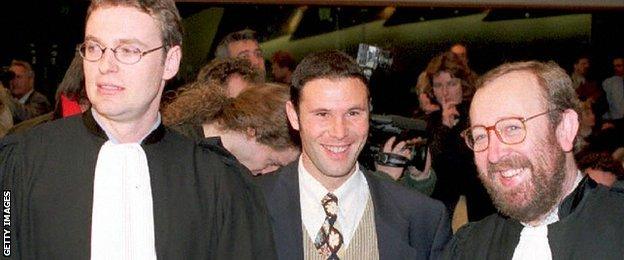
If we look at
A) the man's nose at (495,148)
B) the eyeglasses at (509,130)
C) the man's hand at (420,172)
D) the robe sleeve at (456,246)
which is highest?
the eyeglasses at (509,130)

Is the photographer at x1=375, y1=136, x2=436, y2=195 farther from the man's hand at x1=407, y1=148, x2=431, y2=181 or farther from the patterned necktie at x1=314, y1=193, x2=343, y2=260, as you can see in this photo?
the patterned necktie at x1=314, y1=193, x2=343, y2=260

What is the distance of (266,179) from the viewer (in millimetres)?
3338

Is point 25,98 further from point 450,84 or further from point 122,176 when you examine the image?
point 122,176

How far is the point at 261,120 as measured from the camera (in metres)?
3.83

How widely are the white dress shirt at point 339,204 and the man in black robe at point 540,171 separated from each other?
514 millimetres

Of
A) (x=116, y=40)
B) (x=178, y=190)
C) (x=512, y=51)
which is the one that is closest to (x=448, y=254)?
(x=178, y=190)

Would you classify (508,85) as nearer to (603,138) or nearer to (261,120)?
(261,120)

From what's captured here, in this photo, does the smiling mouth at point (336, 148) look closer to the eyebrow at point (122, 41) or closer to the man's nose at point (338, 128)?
the man's nose at point (338, 128)

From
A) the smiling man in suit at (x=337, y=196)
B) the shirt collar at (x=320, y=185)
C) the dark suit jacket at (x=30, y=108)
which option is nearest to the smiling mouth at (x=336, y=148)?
the smiling man in suit at (x=337, y=196)

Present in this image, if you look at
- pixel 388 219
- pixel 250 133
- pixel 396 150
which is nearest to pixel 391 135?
pixel 396 150

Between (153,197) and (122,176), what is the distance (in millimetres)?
93

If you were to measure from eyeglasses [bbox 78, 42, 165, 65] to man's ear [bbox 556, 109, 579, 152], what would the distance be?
45.0 inches

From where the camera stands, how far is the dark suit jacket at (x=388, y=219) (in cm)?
319

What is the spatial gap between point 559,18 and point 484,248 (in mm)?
9251
